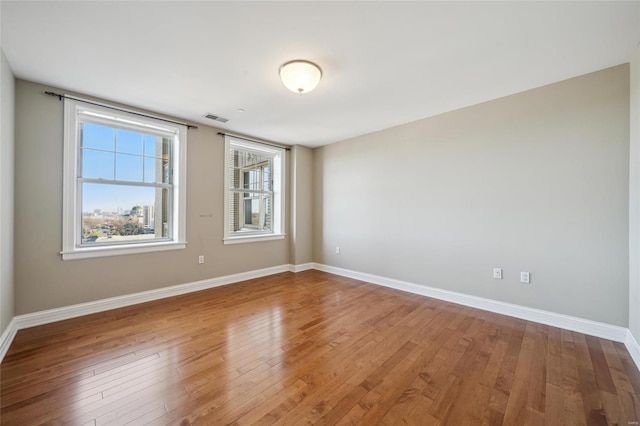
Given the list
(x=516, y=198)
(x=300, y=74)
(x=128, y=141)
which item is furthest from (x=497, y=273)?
(x=128, y=141)

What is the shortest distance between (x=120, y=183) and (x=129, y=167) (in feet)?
0.79

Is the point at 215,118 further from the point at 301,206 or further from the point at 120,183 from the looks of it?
the point at 301,206

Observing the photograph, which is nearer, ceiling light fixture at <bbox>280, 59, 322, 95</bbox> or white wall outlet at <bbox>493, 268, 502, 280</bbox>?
ceiling light fixture at <bbox>280, 59, 322, 95</bbox>

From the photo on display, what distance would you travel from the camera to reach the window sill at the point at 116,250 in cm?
281

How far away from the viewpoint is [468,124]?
3195 mm

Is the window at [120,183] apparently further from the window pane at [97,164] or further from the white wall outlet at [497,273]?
the white wall outlet at [497,273]

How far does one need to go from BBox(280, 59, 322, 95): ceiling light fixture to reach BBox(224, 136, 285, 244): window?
7.32 feet

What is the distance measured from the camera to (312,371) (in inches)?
73.9

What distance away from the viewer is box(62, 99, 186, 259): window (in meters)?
2.83

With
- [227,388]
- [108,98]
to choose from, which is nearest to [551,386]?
[227,388]

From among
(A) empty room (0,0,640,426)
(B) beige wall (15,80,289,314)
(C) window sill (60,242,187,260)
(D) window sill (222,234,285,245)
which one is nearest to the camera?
(A) empty room (0,0,640,426)

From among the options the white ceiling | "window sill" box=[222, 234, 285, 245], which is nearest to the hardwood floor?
"window sill" box=[222, 234, 285, 245]

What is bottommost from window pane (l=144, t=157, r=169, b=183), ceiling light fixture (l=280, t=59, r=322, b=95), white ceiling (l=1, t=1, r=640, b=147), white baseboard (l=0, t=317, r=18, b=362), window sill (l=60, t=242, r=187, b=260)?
white baseboard (l=0, t=317, r=18, b=362)

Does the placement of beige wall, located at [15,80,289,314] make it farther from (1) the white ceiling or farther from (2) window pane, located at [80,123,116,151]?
(1) the white ceiling
